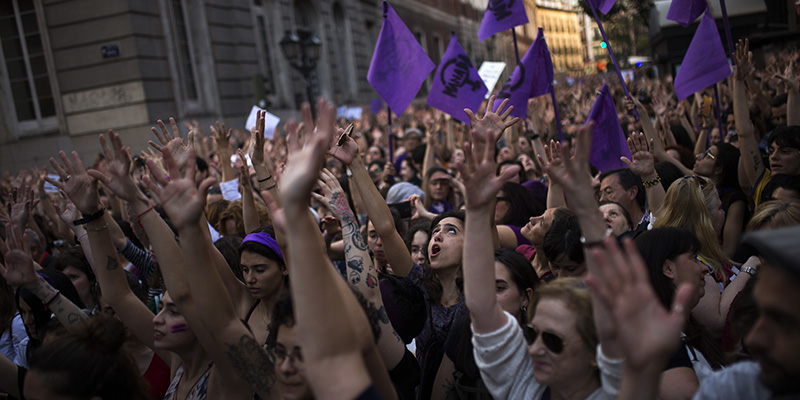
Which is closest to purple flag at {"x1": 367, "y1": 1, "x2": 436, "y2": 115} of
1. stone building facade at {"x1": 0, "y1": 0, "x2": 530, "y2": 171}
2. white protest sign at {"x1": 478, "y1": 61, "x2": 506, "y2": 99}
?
white protest sign at {"x1": 478, "y1": 61, "x2": 506, "y2": 99}

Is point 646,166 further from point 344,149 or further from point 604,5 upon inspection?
point 604,5

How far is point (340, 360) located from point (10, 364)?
2423 mm

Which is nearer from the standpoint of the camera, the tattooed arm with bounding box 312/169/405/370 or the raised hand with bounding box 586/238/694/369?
the raised hand with bounding box 586/238/694/369

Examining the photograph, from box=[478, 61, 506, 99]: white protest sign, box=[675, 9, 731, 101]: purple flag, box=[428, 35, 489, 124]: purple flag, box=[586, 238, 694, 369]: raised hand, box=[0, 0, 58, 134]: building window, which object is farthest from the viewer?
box=[0, 0, 58, 134]: building window

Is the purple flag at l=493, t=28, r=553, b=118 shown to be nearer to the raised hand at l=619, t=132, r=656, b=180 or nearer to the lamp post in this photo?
the raised hand at l=619, t=132, r=656, b=180

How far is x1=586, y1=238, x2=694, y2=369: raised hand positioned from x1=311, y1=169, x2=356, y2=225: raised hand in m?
1.70

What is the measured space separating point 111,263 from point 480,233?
6.74 ft

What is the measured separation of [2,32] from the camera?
1497 centimetres

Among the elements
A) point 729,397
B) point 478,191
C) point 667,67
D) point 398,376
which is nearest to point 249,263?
point 398,376

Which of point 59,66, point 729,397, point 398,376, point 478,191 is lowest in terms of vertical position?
point 398,376

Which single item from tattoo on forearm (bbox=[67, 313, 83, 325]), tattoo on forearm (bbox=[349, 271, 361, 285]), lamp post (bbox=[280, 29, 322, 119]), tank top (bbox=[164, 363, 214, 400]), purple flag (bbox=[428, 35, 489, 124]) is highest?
lamp post (bbox=[280, 29, 322, 119])

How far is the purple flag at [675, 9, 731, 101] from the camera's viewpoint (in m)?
5.75

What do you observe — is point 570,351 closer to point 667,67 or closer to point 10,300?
point 10,300

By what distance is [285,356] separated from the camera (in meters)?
2.14
